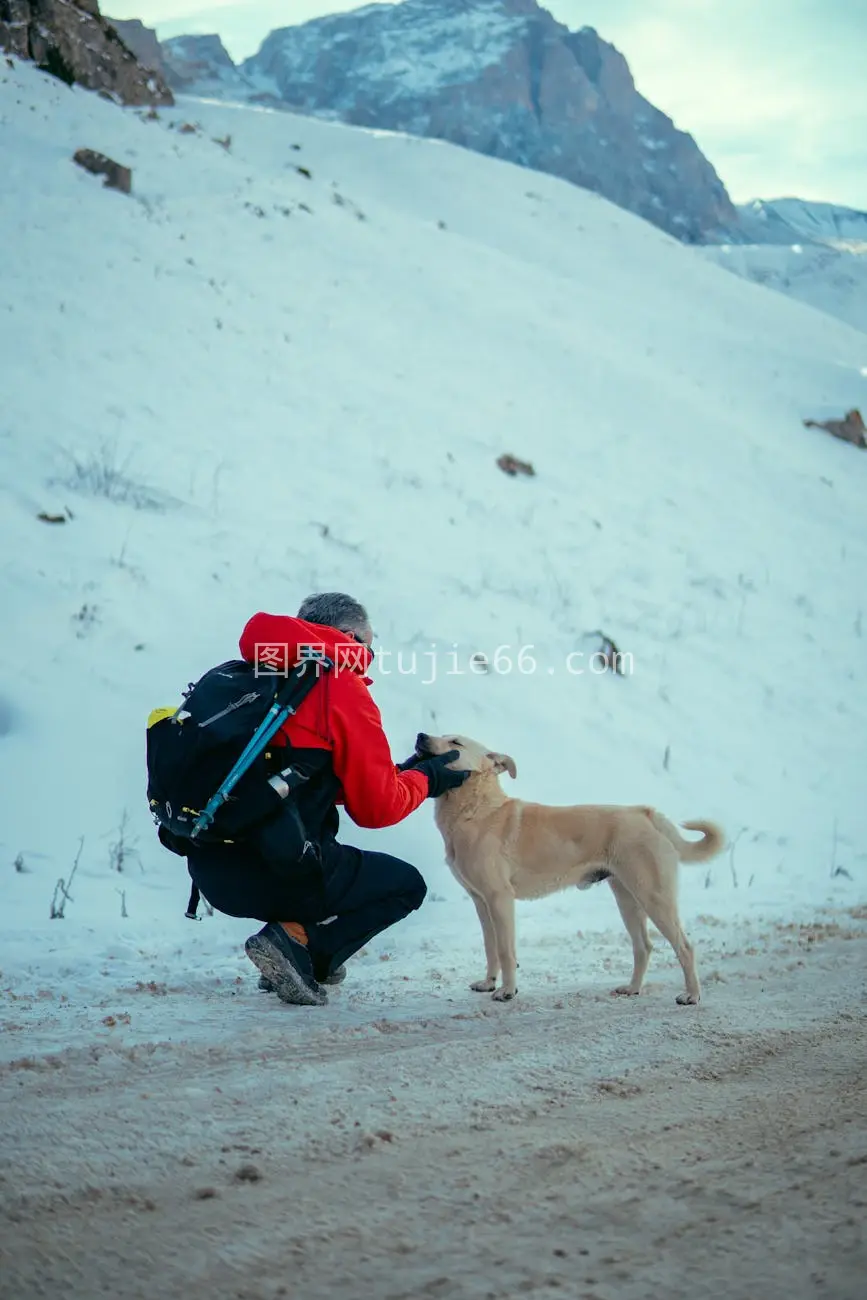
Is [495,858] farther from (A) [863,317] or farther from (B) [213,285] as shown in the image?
(A) [863,317]

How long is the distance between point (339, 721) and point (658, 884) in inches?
65.1

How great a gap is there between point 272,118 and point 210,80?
55.4 m

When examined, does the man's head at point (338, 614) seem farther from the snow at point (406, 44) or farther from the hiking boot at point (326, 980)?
the snow at point (406, 44)

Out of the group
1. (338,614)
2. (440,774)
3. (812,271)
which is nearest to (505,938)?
(440,774)

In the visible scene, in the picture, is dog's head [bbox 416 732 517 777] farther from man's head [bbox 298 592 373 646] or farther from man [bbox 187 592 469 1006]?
man's head [bbox 298 592 373 646]

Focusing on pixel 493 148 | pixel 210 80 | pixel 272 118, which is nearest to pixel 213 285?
pixel 272 118

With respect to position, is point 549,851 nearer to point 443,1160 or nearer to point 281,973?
point 281,973

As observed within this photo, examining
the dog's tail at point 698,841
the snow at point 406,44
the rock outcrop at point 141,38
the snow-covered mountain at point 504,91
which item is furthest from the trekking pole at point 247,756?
the snow at point 406,44

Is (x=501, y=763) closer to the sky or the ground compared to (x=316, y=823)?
closer to the sky

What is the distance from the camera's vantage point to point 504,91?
110438 mm

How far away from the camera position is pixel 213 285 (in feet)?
47.4

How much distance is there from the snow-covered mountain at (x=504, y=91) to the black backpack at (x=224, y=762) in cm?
10817

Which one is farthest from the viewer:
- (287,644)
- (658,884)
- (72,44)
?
(72,44)

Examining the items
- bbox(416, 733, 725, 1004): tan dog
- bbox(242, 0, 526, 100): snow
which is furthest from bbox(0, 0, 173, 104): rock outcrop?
bbox(242, 0, 526, 100): snow
